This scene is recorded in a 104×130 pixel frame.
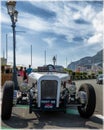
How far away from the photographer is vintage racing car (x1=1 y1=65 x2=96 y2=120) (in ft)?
33.9

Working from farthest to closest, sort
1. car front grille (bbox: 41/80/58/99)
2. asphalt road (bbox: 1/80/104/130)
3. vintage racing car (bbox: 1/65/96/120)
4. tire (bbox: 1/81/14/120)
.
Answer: car front grille (bbox: 41/80/58/99) < vintage racing car (bbox: 1/65/96/120) < tire (bbox: 1/81/14/120) < asphalt road (bbox: 1/80/104/130)

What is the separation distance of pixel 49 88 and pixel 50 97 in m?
0.29

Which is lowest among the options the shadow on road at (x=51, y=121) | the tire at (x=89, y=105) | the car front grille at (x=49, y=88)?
the shadow on road at (x=51, y=121)

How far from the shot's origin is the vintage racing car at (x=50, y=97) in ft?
33.9

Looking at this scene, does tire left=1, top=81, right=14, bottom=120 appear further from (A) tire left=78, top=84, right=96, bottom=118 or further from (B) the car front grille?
(A) tire left=78, top=84, right=96, bottom=118

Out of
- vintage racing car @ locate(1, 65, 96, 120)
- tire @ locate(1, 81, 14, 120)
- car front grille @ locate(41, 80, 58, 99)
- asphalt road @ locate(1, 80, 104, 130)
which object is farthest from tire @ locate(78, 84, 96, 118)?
tire @ locate(1, 81, 14, 120)

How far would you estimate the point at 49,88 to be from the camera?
35.3ft

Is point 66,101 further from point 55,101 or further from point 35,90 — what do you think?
point 35,90

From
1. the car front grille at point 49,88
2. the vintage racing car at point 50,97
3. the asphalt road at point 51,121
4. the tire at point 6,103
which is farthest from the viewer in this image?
the car front grille at point 49,88

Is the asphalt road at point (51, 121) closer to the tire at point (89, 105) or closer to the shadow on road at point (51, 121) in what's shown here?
the shadow on road at point (51, 121)

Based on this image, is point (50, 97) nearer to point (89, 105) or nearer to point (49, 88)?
point (49, 88)

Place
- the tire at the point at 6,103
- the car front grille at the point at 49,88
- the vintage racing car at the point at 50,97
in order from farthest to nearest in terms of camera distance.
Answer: the car front grille at the point at 49,88 → the vintage racing car at the point at 50,97 → the tire at the point at 6,103

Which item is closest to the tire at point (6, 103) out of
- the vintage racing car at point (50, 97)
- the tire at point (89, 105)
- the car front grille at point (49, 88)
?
the vintage racing car at point (50, 97)

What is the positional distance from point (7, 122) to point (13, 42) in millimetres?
9777
